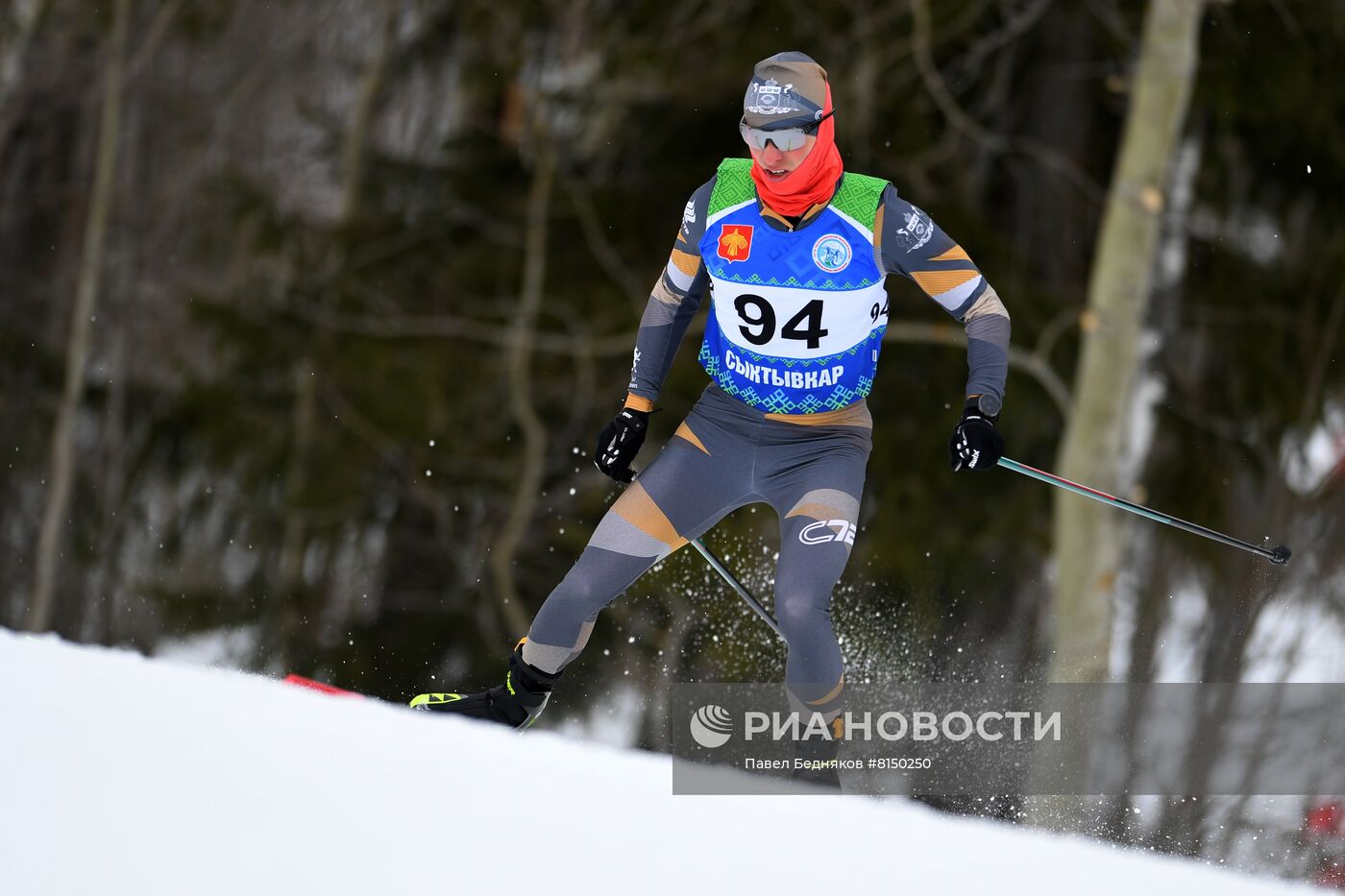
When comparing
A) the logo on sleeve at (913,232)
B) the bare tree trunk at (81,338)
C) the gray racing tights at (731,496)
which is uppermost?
the logo on sleeve at (913,232)

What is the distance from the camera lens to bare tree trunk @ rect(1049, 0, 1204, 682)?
802 cm

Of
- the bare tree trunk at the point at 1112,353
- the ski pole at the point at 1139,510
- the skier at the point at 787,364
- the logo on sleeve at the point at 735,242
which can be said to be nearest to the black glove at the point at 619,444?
the skier at the point at 787,364

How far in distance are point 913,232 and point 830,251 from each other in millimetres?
219

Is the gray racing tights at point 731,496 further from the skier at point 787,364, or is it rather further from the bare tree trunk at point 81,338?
the bare tree trunk at point 81,338

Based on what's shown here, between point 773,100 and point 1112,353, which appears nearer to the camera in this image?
point 773,100

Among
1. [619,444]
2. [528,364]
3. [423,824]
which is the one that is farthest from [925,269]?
[528,364]

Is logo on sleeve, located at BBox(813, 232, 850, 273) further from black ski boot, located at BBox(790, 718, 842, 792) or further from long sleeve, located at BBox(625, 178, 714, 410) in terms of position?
black ski boot, located at BBox(790, 718, 842, 792)

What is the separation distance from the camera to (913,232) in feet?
12.4

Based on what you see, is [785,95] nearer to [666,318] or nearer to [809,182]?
[809,182]

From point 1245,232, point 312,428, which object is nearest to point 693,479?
point 1245,232

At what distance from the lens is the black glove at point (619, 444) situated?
13.1 feet

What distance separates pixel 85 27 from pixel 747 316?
11.5 meters

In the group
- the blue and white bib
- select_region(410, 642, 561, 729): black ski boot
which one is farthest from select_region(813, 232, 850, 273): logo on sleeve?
select_region(410, 642, 561, 729): black ski boot

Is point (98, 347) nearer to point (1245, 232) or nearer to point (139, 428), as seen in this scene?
point (139, 428)
